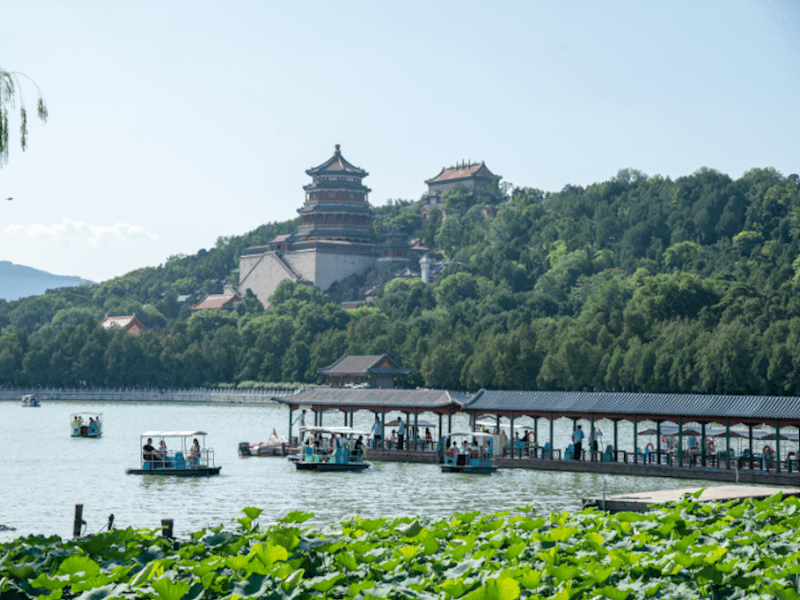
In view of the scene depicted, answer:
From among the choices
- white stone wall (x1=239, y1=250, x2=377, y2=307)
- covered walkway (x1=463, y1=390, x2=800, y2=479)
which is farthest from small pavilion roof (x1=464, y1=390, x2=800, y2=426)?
white stone wall (x1=239, y1=250, x2=377, y2=307)

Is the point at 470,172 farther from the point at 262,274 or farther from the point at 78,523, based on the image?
the point at 78,523

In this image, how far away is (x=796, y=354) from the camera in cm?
7012

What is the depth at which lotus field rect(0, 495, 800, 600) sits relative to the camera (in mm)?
10508

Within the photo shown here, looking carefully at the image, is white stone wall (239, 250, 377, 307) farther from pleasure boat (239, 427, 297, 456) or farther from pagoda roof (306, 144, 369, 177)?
pleasure boat (239, 427, 297, 456)

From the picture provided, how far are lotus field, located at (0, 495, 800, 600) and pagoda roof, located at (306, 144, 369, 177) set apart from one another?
138m

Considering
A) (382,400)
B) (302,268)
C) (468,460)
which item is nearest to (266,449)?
(382,400)

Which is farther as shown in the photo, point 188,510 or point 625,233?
point 625,233

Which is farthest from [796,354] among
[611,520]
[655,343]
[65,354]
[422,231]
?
[422,231]

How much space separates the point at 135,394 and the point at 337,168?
158ft

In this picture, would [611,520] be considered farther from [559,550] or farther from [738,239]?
[738,239]

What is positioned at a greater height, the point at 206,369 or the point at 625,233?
the point at 625,233

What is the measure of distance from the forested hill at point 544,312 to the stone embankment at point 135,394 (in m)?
1.37

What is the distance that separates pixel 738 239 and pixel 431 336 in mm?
40287

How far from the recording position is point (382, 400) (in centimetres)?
4353
